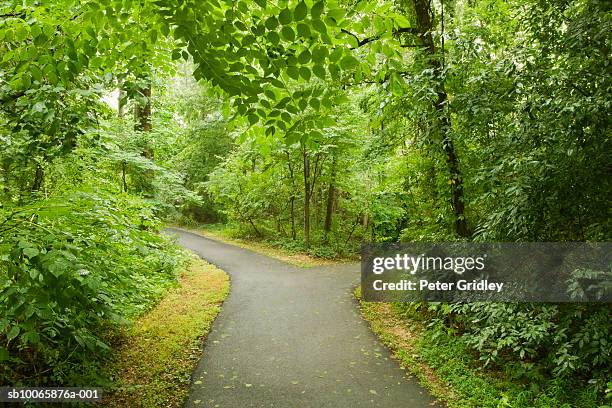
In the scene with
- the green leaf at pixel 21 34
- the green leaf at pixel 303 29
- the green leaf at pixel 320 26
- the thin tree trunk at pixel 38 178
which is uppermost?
the green leaf at pixel 21 34

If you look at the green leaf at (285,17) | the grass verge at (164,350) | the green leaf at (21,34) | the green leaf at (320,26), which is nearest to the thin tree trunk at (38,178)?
the grass verge at (164,350)

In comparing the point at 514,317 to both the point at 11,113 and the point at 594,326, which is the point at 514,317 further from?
the point at 11,113

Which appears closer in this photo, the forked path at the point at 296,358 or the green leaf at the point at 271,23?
the green leaf at the point at 271,23

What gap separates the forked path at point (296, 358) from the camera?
553 centimetres

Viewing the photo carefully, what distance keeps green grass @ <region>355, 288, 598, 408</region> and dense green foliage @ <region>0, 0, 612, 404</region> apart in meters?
0.20

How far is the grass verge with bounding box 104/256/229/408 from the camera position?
5.43m

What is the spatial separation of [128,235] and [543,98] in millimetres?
5168

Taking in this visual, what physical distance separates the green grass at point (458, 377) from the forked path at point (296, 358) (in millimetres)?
307

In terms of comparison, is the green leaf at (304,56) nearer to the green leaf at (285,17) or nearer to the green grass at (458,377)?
the green leaf at (285,17)

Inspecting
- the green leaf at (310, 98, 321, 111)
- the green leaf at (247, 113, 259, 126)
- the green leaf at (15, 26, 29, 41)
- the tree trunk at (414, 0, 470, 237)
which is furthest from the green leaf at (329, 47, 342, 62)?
the tree trunk at (414, 0, 470, 237)

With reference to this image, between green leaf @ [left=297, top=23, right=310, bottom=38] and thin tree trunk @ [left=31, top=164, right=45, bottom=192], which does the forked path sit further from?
green leaf @ [left=297, top=23, right=310, bottom=38]

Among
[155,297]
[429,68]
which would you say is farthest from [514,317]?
[155,297]

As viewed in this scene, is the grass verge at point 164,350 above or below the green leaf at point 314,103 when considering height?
below

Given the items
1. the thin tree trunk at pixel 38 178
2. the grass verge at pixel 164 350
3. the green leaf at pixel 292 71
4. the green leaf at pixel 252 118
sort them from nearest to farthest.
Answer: the green leaf at pixel 292 71, the green leaf at pixel 252 118, the grass verge at pixel 164 350, the thin tree trunk at pixel 38 178
